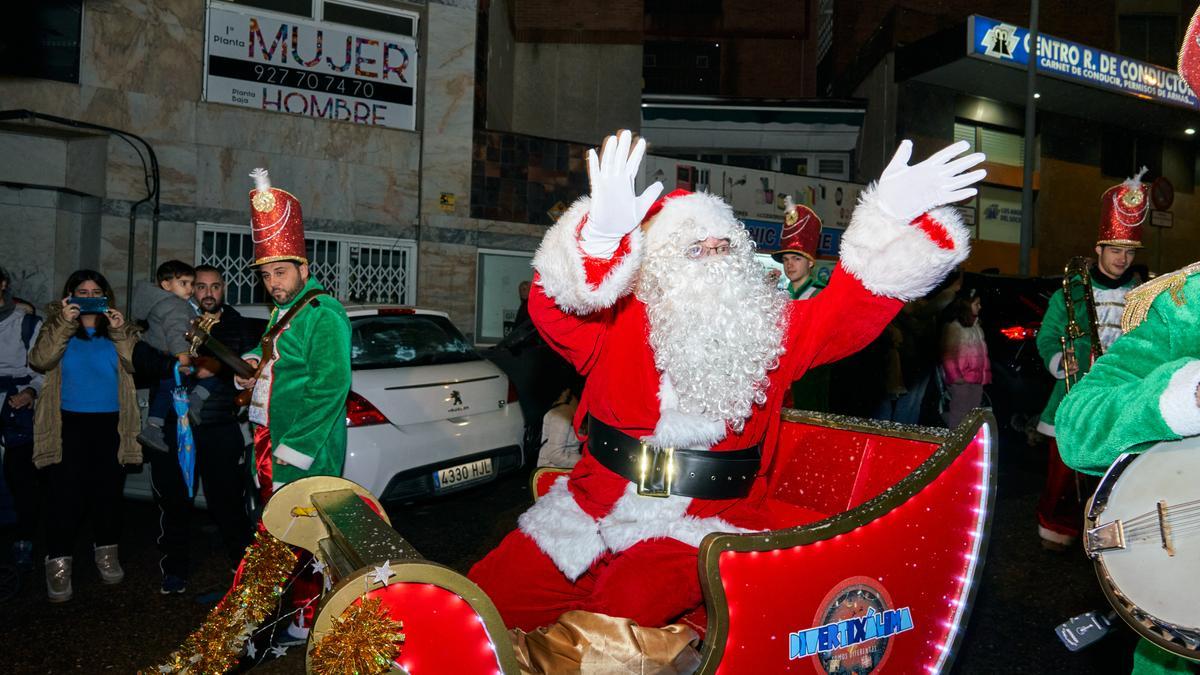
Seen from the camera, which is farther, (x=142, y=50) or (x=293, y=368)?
(x=142, y=50)

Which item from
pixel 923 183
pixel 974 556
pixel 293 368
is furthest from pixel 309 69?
pixel 974 556

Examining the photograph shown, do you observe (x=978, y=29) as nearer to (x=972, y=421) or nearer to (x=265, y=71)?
(x=265, y=71)

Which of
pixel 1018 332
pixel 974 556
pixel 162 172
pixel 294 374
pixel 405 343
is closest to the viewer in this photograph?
pixel 974 556

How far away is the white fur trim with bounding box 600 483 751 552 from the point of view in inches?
93.4

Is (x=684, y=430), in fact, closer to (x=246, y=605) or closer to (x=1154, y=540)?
(x=1154, y=540)

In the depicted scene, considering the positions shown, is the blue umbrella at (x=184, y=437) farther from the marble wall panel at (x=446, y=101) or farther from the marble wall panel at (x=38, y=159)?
the marble wall panel at (x=446, y=101)

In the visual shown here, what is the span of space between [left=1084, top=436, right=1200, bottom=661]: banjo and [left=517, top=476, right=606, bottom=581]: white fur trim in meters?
1.27

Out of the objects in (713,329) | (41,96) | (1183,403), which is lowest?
(1183,403)

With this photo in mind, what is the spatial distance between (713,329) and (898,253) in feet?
1.91

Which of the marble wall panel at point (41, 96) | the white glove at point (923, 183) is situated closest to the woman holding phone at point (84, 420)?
the white glove at point (923, 183)

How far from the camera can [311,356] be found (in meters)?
3.71

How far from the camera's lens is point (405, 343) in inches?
233

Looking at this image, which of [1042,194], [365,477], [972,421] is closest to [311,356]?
[365,477]

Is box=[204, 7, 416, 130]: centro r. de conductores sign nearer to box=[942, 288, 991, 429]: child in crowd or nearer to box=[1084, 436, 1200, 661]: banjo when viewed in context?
box=[942, 288, 991, 429]: child in crowd
